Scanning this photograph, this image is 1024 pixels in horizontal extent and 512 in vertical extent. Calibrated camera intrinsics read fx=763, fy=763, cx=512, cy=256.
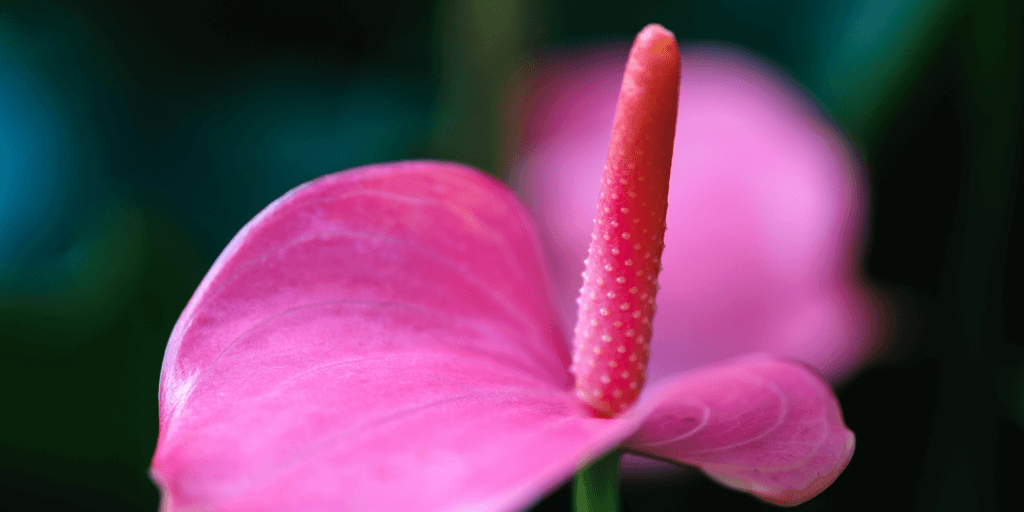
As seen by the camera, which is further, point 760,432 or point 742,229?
point 742,229

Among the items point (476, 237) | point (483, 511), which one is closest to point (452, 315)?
point (476, 237)

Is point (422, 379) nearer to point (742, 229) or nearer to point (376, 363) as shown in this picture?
point (376, 363)

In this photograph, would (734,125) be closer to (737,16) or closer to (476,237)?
(737,16)

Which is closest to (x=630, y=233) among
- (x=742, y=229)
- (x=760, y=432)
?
(x=760, y=432)

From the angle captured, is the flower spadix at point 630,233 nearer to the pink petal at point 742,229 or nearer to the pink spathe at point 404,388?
the pink spathe at point 404,388

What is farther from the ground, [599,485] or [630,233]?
[630,233]

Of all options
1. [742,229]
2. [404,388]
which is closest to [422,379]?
[404,388]
